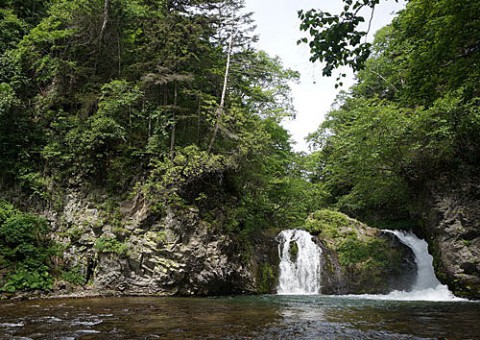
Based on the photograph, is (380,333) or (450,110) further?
(450,110)

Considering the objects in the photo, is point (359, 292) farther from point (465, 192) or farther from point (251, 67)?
point (251, 67)

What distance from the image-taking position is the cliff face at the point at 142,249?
37.2 ft

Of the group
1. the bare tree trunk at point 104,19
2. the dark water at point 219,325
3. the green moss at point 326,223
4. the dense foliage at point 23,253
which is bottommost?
the dark water at point 219,325

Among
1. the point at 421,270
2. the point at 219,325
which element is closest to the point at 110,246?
the point at 219,325

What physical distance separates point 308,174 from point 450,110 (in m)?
17.3

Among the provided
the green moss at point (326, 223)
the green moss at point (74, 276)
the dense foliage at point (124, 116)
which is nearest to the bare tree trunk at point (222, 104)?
the dense foliage at point (124, 116)

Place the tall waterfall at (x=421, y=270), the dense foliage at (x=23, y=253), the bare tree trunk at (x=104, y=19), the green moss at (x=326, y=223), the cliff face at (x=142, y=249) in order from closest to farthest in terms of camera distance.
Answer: the dense foliage at (x=23, y=253) < the cliff face at (x=142, y=249) < the bare tree trunk at (x=104, y=19) < the tall waterfall at (x=421, y=270) < the green moss at (x=326, y=223)

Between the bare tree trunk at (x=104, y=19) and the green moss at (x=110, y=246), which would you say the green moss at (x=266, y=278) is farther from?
the bare tree trunk at (x=104, y=19)

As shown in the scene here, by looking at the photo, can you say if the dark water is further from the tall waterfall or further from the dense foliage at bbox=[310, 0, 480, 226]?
the tall waterfall

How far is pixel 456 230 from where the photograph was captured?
12484 millimetres

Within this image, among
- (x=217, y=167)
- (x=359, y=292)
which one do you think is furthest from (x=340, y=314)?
(x=359, y=292)

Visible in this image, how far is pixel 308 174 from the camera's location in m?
28.8

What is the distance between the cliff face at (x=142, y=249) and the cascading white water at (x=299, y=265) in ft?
12.5

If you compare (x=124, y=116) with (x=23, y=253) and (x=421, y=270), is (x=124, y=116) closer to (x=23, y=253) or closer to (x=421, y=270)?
(x=23, y=253)
